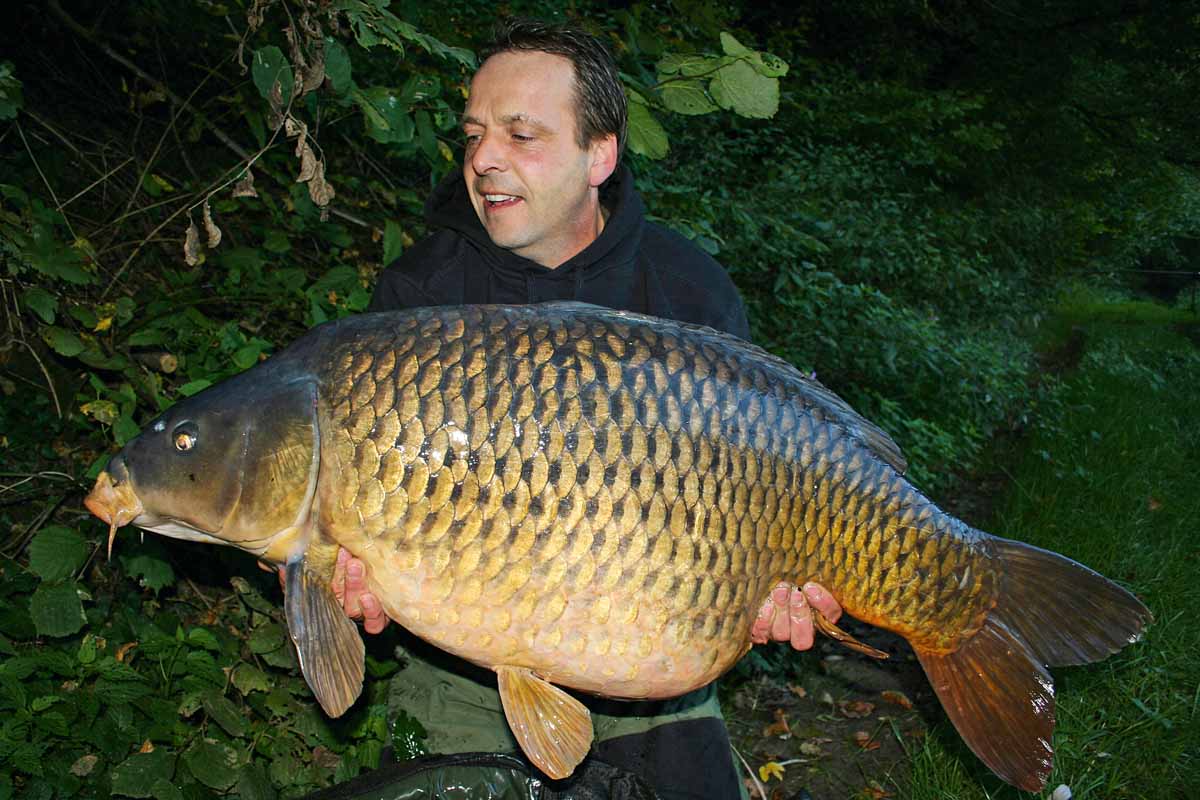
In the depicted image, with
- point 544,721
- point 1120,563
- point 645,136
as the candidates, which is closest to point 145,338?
point 645,136

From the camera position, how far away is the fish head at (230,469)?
1345 mm

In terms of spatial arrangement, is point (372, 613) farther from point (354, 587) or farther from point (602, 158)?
point (602, 158)

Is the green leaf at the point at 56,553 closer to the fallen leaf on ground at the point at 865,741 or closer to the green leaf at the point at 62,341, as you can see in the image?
the green leaf at the point at 62,341

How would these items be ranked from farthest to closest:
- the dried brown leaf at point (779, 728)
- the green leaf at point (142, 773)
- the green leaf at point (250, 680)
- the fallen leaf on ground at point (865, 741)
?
the dried brown leaf at point (779, 728)
the fallen leaf on ground at point (865, 741)
the green leaf at point (250, 680)
the green leaf at point (142, 773)

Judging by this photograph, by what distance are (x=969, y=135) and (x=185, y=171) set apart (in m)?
4.53

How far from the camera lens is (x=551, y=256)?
193 cm

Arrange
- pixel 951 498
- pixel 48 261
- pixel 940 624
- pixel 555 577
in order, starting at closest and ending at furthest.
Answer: pixel 555 577 → pixel 940 624 → pixel 48 261 → pixel 951 498

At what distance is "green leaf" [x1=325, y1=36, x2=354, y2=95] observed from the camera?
1799 millimetres

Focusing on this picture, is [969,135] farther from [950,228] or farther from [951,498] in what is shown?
[951,498]

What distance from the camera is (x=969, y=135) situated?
566 cm

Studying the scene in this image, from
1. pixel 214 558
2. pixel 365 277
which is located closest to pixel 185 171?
pixel 365 277

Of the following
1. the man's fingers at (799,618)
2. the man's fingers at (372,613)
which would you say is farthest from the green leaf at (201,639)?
the man's fingers at (799,618)

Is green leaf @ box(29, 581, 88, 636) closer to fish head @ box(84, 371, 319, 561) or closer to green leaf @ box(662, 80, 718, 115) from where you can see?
fish head @ box(84, 371, 319, 561)

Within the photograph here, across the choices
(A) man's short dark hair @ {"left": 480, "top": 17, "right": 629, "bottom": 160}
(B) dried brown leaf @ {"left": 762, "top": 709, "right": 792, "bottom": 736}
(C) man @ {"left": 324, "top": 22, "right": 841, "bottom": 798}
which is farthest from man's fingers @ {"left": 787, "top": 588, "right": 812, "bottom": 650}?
(B) dried brown leaf @ {"left": 762, "top": 709, "right": 792, "bottom": 736}
